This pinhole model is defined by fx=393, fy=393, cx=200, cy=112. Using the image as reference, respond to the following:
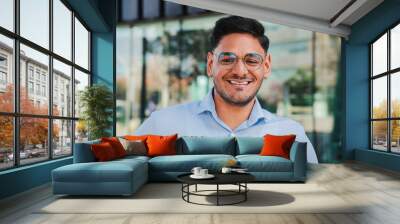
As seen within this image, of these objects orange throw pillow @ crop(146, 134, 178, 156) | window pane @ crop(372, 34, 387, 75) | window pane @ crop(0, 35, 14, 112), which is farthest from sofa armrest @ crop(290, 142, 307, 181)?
window pane @ crop(0, 35, 14, 112)

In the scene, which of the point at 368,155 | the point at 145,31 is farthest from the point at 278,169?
the point at 145,31

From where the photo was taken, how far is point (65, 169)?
4.97 m

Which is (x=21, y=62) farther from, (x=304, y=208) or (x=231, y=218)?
(x=304, y=208)

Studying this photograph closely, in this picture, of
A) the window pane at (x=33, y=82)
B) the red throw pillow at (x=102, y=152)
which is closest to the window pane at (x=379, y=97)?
the red throw pillow at (x=102, y=152)

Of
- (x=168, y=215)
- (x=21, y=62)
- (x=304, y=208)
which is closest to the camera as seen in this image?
(x=168, y=215)

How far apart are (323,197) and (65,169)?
3.29 m

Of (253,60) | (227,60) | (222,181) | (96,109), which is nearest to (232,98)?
(227,60)

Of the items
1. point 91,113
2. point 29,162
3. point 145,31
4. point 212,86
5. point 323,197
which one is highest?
point 145,31

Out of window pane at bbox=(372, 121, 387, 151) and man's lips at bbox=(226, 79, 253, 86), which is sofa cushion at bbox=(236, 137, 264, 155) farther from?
window pane at bbox=(372, 121, 387, 151)

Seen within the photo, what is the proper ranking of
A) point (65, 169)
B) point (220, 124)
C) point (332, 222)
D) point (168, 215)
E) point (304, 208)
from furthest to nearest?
point (220, 124) < point (65, 169) < point (304, 208) < point (168, 215) < point (332, 222)

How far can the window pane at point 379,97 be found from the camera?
28.1ft

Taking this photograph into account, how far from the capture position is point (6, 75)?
501 centimetres

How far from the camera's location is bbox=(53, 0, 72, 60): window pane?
21.9ft

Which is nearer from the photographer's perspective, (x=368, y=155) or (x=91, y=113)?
(x=91, y=113)
